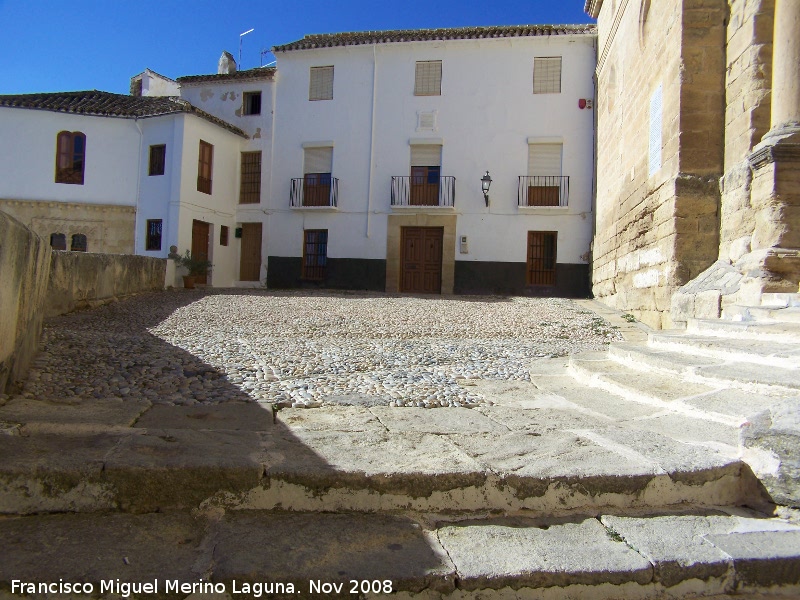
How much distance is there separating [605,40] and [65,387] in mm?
13179

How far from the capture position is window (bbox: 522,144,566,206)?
1661 centimetres

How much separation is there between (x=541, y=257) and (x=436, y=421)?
14.7 metres

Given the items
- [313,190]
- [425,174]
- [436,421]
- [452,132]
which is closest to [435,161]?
[425,174]

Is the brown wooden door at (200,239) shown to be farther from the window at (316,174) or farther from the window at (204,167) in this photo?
the window at (316,174)

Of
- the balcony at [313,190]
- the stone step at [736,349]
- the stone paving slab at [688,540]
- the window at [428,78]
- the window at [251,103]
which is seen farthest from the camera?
the window at [251,103]

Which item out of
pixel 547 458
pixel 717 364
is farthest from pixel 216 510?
pixel 717 364

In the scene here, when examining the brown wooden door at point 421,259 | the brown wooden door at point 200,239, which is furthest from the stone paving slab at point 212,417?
the brown wooden door at point 200,239

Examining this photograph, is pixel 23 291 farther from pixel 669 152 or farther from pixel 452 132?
pixel 452 132

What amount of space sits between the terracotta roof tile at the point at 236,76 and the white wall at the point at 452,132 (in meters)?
0.41

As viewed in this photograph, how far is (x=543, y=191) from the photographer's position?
16.7 metres

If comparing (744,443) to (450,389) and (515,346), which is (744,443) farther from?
(515,346)

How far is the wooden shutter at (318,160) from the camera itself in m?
18.0

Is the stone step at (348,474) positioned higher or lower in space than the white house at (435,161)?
lower

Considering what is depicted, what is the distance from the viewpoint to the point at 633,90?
9281 millimetres
